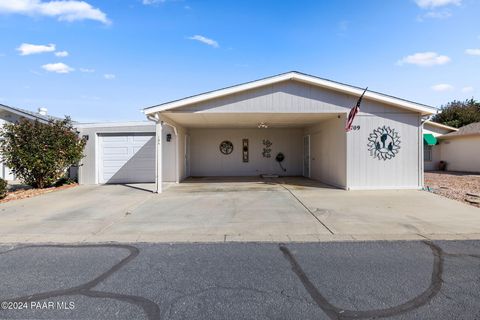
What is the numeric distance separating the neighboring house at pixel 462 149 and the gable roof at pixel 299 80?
997 centimetres

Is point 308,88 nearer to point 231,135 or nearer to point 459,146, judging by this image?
point 231,135

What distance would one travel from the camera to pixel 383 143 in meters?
9.38

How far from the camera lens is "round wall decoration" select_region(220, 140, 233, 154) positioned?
48.6ft

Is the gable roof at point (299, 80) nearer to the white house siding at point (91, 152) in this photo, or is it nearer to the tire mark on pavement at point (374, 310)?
the white house siding at point (91, 152)

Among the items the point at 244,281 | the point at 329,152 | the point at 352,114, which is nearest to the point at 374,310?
the point at 244,281

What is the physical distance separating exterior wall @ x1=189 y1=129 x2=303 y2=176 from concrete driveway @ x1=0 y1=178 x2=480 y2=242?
6.15 meters

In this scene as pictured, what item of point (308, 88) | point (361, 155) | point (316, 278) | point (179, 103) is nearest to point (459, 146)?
point (361, 155)

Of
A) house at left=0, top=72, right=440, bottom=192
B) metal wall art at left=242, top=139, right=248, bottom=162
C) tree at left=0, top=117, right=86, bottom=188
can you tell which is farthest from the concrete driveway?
metal wall art at left=242, top=139, right=248, bottom=162

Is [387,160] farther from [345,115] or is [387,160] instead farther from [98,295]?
[98,295]

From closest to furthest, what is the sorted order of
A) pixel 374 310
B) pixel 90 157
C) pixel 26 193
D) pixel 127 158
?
1. pixel 374 310
2. pixel 26 193
3. pixel 90 157
4. pixel 127 158

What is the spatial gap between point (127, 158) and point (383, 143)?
32.6ft

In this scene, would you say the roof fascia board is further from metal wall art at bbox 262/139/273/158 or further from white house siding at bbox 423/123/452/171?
white house siding at bbox 423/123/452/171

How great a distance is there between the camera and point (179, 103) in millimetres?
9070

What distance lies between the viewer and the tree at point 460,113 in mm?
27344
